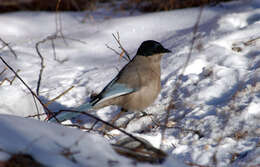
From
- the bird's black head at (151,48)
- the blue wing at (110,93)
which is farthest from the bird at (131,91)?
the bird's black head at (151,48)

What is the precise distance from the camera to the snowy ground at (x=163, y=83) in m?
2.05

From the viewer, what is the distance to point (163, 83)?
13.0 feet

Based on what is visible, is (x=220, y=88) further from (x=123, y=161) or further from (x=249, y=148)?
(x=123, y=161)

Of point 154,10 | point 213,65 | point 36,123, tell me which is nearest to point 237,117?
point 213,65

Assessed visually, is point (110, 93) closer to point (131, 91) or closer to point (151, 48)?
point (131, 91)

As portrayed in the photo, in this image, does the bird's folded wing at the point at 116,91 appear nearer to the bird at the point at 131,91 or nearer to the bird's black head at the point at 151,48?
the bird at the point at 131,91

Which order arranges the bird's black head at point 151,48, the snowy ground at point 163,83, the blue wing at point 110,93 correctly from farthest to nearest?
the bird's black head at point 151,48 < the blue wing at point 110,93 < the snowy ground at point 163,83

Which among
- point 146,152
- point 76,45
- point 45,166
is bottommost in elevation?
point 76,45

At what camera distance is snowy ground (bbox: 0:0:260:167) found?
6.72ft

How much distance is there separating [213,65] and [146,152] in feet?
7.01

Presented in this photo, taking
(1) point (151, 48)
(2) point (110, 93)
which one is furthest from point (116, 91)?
(1) point (151, 48)

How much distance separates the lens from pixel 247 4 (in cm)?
549

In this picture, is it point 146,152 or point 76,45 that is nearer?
point 146,152

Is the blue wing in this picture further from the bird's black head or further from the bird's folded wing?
the bird's black head
